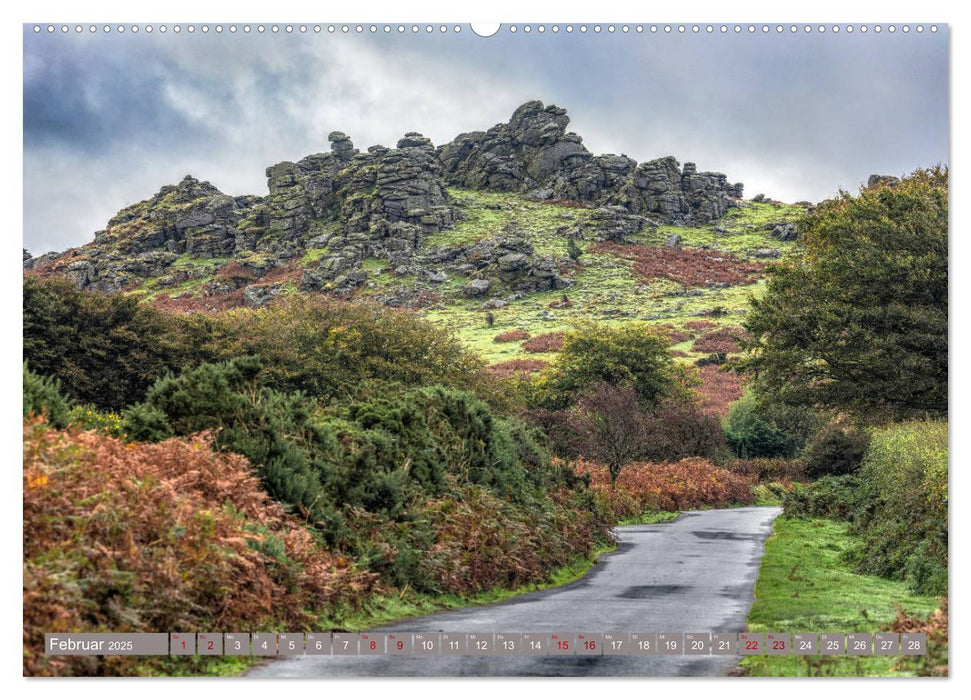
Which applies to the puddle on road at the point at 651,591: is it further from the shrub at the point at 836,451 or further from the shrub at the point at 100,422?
the shrub at the point at 836,451

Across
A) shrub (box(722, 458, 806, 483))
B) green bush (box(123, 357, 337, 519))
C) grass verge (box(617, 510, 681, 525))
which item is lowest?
grass verge (box(617, 510, 681, 525))

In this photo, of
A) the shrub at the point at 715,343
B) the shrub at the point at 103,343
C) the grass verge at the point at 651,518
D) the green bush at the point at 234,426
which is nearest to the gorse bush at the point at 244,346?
the shrub at the point at 103,343

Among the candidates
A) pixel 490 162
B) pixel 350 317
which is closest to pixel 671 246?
pixel 490 162

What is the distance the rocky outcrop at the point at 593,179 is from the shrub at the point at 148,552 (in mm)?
76576

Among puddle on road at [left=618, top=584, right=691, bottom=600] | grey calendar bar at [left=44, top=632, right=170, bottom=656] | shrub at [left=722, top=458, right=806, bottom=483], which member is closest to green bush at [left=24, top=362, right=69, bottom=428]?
grey calendar bar at [left=44, top=632, right=170, bottom=656]

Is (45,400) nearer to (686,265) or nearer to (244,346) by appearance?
(244,346)

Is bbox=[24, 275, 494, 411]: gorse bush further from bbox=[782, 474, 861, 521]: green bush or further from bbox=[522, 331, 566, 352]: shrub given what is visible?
bbox=[522, 331, 566, 352]: shrub

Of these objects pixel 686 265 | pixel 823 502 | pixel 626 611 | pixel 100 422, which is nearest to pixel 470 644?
pixel 626 611

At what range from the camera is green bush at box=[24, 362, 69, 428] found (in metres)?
10.2

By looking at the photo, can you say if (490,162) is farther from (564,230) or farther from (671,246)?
(671,246)

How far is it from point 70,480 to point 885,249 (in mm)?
18622

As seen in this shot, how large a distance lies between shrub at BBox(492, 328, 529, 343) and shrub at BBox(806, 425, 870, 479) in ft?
76.2

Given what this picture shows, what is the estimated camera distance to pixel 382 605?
39.1 feet

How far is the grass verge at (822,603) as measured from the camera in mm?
7137
